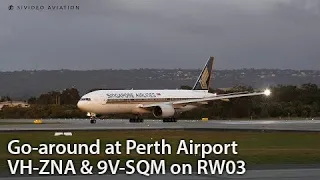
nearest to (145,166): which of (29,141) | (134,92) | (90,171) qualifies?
(90,171)

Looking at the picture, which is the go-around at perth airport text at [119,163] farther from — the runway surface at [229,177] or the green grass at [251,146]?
the runway surface at [229,177]

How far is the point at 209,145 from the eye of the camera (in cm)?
3869

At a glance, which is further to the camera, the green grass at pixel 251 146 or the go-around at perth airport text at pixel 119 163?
the green grass at pixel 251 146

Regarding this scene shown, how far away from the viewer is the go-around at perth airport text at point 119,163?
991 inches

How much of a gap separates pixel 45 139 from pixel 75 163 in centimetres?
1661

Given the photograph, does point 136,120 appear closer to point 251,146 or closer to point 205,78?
point 205,78

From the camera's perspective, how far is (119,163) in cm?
2833

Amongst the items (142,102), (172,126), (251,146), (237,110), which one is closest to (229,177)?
(251,146)

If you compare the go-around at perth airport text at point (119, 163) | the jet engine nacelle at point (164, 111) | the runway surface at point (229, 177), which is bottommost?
the runway surface at point (229, 177)

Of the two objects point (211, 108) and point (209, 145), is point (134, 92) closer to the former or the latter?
point (211, 108)

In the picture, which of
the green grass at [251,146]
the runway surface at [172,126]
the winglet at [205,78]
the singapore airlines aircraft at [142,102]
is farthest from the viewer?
the winglet at [205,78]

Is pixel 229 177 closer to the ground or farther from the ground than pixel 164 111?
closer to the ground

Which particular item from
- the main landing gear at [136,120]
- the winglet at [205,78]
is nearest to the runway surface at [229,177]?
the main landing gear at [136,120]

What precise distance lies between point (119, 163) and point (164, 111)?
55.8m
